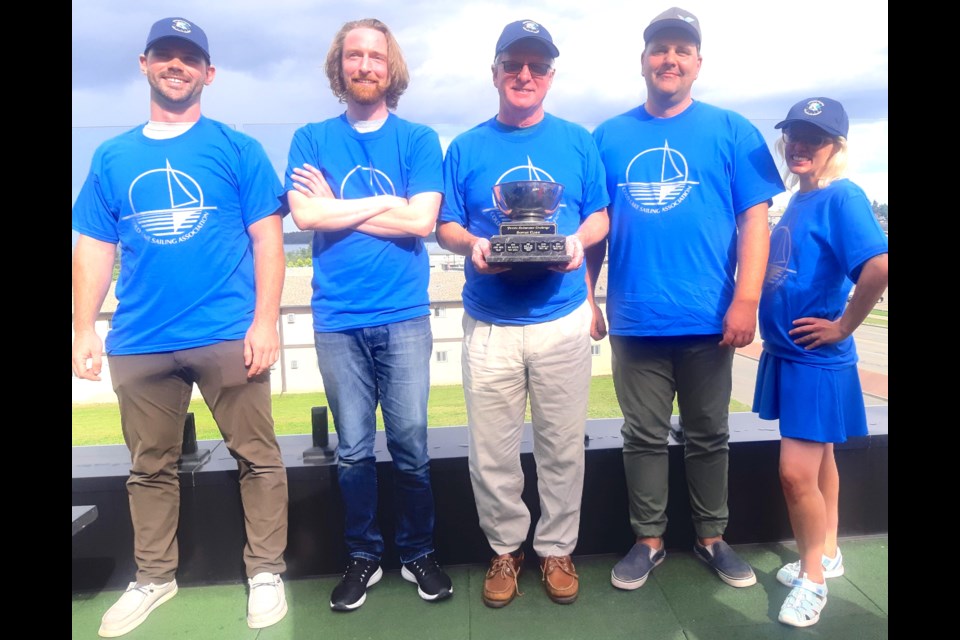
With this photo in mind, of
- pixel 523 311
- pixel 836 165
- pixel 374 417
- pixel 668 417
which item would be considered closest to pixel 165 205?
pixel 374 417

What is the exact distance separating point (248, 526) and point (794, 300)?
2135 millimetres

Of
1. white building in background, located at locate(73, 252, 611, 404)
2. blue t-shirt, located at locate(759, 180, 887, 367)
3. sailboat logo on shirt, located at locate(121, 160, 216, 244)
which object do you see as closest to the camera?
blue t-shirt, located at locate(759, 180, 887, 367)

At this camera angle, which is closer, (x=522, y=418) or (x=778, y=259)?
(x=778, y=259)

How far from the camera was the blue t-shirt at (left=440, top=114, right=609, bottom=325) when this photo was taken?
2.15 m

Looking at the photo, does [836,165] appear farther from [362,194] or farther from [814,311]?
[362,194]

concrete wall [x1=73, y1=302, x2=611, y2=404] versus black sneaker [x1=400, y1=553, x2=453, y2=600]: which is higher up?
concrete wall [x1=73, y1=302, x2=611, y2=404]

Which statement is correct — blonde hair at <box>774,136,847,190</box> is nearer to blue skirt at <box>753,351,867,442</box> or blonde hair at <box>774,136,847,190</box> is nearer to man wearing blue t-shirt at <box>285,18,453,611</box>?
blue skirt at <box>753,351,867,442</box>

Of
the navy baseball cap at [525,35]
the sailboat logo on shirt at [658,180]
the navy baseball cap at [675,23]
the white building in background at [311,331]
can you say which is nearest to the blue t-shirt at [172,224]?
the white building in background at [311,331]

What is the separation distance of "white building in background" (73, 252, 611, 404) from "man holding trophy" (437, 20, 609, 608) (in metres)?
0.17

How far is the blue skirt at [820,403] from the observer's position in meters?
2.06

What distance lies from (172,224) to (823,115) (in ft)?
7.24

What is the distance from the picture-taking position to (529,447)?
8.39ft

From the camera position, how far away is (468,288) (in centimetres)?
227

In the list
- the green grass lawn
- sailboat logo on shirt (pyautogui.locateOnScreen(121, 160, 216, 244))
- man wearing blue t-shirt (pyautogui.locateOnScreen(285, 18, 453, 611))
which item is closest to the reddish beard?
man wearing blue t-shirt (pyautogui.locateOnScreen(285, 18, 453, 611))
